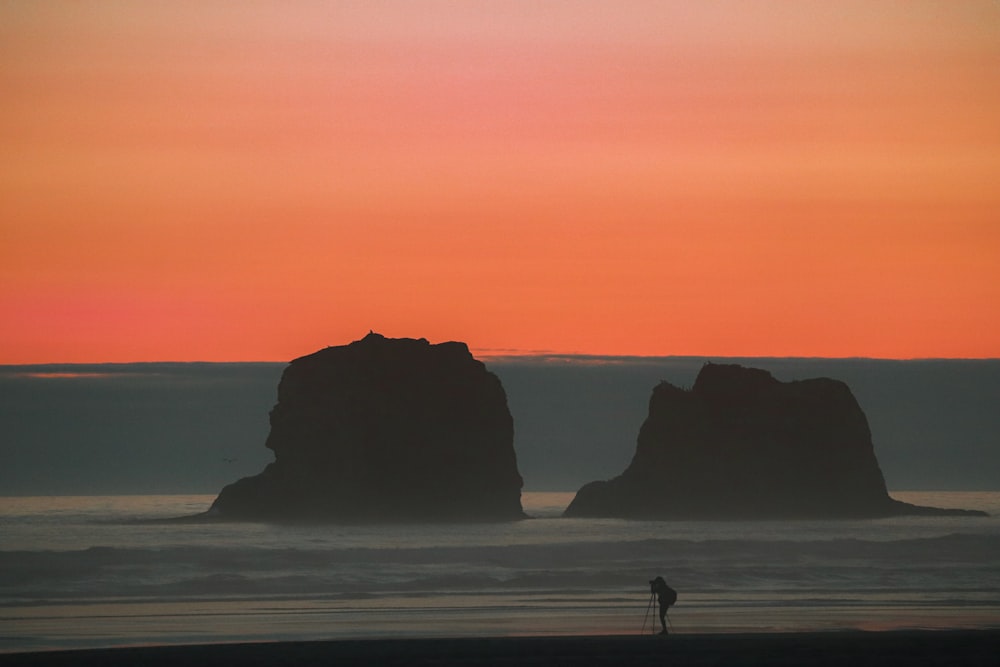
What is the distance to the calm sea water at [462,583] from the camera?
38.2 metres

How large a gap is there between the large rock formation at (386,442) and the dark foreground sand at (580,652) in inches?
3914

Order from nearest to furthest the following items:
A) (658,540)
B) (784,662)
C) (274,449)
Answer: (784,662) → (658,540) → (274,449)

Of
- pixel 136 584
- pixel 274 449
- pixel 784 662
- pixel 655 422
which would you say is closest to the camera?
pixel 784 662

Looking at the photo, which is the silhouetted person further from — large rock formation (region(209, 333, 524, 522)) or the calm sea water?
large rock formation (region(209, 333, 524, 522))

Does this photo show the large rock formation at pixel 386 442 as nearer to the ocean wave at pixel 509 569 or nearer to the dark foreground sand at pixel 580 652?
the ocean wave at pixel 509 569

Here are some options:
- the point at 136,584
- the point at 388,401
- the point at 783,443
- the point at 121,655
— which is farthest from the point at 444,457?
the point at 121,655

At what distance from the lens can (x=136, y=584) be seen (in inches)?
2108

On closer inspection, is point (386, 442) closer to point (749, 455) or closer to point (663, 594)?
point (749, 455)

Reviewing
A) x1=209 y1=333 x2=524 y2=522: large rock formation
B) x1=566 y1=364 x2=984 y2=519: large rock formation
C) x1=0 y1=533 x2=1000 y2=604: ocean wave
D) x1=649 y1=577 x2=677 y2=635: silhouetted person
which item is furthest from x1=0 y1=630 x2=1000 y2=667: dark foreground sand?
x1=566 y1=364 x2=984 y2=519: large rock formation

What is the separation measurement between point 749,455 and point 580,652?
393 ft

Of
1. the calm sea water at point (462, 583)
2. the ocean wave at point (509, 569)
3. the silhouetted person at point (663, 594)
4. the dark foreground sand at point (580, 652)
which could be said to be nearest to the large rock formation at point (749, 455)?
the calm sea water at point (462, 583)

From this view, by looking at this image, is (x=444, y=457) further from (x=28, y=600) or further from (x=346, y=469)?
(x=28, y=600)

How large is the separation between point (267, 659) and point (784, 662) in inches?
402

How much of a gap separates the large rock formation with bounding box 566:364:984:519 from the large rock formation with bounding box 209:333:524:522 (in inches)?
586
